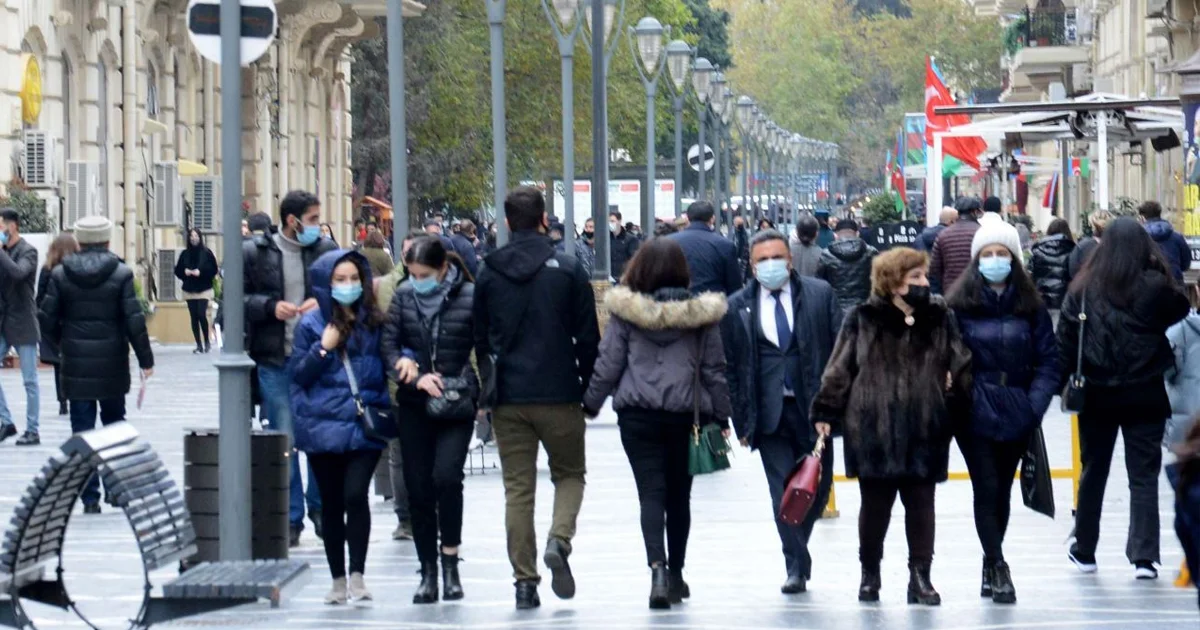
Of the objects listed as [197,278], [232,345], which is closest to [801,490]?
[232,345]

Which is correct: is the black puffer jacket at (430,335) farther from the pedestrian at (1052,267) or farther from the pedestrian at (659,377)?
the pedestrian at (1052,267)

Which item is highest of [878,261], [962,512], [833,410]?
[878,261]

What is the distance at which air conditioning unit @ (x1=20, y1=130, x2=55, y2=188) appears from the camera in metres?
29.0

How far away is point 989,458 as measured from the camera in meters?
10.7

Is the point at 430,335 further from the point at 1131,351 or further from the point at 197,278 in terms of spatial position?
the point at 197,278

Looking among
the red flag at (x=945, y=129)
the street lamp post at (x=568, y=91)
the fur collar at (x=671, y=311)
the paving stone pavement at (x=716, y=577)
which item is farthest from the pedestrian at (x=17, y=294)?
the red flag at (x=945, y=129)

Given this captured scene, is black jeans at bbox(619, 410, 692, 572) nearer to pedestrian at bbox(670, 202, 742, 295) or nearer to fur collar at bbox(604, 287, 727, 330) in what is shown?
fur collar at bbox(604, 287, 727, 330)

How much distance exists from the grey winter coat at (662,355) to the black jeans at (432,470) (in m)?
0.61

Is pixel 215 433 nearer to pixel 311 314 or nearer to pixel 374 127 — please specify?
pixel 311 314

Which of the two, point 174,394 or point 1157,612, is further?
point 174,394

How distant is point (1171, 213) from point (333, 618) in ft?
98.0

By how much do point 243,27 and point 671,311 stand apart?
7.23 ft

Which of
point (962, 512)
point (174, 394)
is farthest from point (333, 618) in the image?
point (174, 394)

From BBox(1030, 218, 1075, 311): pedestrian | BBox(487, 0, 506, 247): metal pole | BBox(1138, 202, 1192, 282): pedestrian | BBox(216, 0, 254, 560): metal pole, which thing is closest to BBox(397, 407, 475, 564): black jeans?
BBox(216, 0, 254, 560): metal pole
